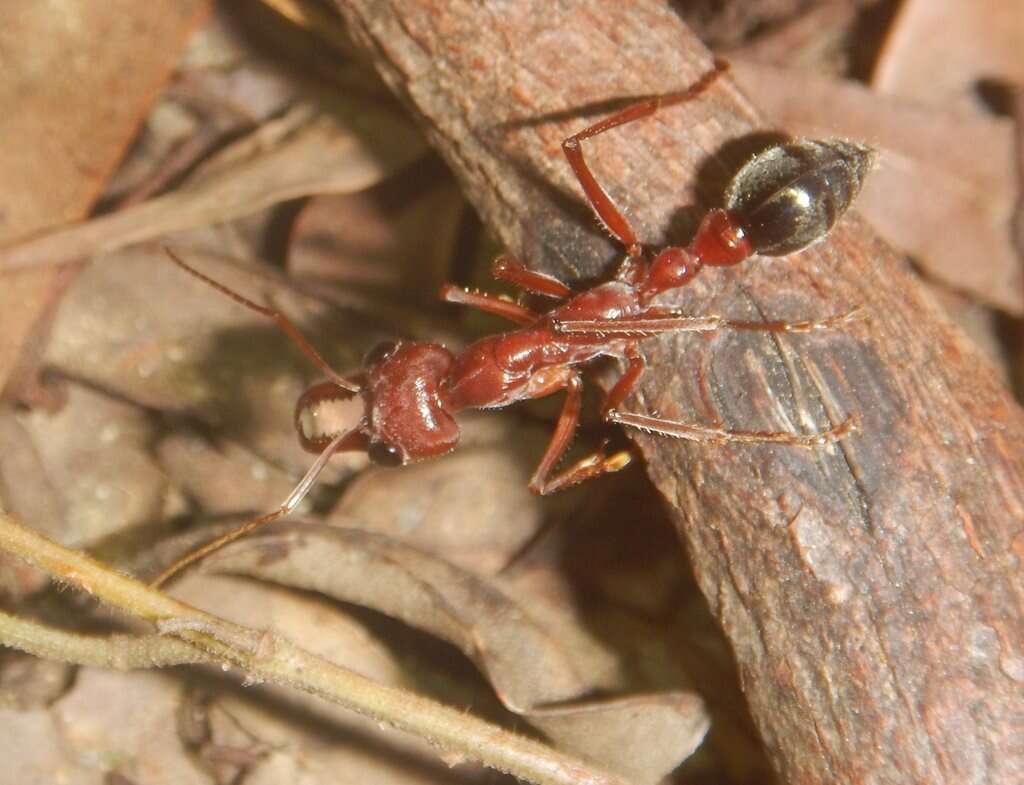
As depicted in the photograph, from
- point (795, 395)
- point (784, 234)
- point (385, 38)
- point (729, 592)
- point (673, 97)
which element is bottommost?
point (729, 592)

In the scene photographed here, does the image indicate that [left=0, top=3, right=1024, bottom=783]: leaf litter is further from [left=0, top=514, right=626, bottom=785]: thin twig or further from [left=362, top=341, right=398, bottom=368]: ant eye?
[left=362, top=341, right=398, bottom=368]: ant eye

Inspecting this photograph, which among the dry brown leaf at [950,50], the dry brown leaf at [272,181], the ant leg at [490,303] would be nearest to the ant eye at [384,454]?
the ant leg at [490,303]

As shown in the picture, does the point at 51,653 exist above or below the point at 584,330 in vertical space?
Answer: above

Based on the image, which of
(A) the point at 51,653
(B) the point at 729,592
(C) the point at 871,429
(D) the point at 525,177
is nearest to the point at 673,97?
(D) the point at 525,177

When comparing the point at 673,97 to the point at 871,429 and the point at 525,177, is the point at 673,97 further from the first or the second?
the point at 871,429

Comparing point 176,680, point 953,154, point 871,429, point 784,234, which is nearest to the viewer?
point 871,429

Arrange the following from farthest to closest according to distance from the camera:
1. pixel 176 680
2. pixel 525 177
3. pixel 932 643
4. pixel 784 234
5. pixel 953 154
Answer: pixel 953 154
pixel 176 680
pixel 525 177
pixel 784 234
pixel 932 643
